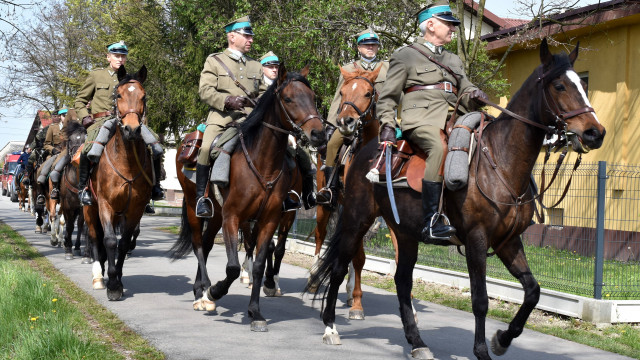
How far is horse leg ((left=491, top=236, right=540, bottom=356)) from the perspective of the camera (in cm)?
617

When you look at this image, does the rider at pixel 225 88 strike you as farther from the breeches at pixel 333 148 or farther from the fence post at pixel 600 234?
the fence post at pixel 600 234

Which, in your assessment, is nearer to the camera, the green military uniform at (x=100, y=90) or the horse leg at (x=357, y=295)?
the horse leg at (x=357, y=295)

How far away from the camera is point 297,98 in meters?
7.88

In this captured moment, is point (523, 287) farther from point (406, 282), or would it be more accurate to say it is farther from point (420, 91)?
point (420, 91)

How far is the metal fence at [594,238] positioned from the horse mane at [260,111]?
3.88 meters

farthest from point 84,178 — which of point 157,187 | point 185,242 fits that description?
point 185,242

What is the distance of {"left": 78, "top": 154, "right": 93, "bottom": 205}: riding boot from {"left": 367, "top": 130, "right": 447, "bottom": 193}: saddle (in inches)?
214

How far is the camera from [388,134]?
671cm

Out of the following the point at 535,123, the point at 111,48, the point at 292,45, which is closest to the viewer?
the point at 535,123

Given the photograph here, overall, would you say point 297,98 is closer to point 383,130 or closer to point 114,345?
point 383,130

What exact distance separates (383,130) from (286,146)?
1986 millimetres

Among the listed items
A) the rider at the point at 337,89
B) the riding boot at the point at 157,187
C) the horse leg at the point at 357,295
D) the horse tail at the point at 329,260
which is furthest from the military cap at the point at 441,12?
the riding boot at the point at 157,187

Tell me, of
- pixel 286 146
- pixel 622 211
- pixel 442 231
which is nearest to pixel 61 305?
pixel 286 146

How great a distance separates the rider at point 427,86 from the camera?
22.2 feet
